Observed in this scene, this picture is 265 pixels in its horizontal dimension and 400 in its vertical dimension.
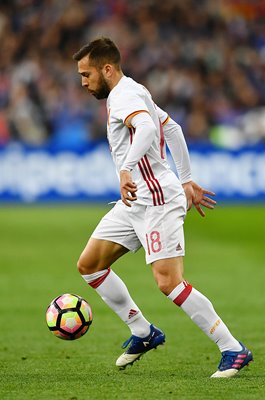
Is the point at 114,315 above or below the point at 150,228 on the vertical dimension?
below

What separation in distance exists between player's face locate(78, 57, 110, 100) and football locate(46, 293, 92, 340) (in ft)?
4.85

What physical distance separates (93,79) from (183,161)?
0.92 m

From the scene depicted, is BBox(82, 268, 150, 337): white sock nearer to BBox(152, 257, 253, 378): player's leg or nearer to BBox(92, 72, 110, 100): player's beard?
BBox(152, 257, 253, 378): player's leg

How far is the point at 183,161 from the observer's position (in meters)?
7.07

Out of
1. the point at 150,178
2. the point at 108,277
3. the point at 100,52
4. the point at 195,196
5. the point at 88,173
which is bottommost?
the point at 88,173

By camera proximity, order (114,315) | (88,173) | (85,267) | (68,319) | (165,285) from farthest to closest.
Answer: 1. (88,173)
2. (114,315)
3. (85,267)
4. (68,319)
5. (165,285)

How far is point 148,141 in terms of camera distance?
6211mm

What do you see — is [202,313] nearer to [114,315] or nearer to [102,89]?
[102,89]

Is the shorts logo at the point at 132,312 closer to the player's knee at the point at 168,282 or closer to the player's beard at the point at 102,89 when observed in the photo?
the player's knee at the point at 168,282

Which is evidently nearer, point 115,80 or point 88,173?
point 115,80

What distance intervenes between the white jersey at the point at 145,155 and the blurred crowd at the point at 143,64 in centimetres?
1399

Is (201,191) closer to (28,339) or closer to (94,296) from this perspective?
(28,339)

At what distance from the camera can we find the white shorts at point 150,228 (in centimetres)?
651

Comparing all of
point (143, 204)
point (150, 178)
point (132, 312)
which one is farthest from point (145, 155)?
point (132, 312)
